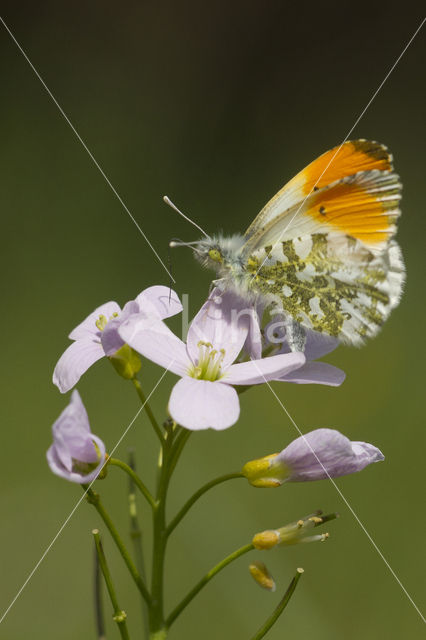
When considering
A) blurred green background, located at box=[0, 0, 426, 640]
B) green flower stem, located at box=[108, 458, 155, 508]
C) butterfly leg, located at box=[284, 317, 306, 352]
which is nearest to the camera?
green flower stem, located at box=[108, 458, 155, 508]

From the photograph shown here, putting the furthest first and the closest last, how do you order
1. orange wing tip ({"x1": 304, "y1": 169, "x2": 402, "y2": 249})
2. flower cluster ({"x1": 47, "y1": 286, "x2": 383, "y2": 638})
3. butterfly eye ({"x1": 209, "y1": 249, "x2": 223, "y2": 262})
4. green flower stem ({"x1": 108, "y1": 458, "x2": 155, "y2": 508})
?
butterfly eye ({"x1": 209, "y1": 249, "x2": 223, "y2": 262}) → orange wing tip ({"x1": 304, "y1": 169, "x2": 402, "y2": 249}) → green flower stem ({"x1": 108, "y1": 458, "x2": 155, "y2": 508}) → flower cluster ({"x1": 47, "y1": 286, "x2": 383, "y2": 638})

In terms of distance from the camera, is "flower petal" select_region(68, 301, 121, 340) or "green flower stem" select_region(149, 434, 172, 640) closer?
"green flower stem" select_region(149, 434, 172, 640)

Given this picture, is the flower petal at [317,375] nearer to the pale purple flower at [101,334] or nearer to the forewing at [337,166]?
the pale purple flower at [101,334]

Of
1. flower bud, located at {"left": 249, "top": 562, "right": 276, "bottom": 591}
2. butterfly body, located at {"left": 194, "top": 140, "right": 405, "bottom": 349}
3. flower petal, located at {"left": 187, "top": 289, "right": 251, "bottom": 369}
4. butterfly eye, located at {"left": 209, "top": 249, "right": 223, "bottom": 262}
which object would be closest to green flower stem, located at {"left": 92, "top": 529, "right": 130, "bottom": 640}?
flower bud, located at {"left": 249, "top": 562, "right": 276, "bottom": 591}

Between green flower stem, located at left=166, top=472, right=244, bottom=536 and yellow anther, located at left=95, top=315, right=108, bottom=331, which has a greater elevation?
yellow anther, located at left=95, top=315, right=108, bottom=331

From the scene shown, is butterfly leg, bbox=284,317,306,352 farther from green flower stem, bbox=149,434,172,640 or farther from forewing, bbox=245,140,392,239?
green flower stem, bbox=149,434,172,640

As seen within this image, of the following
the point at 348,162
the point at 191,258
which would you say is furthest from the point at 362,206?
the point at 191,258

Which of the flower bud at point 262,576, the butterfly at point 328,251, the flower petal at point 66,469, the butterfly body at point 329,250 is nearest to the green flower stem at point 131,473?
the flower petal at point 66,469
